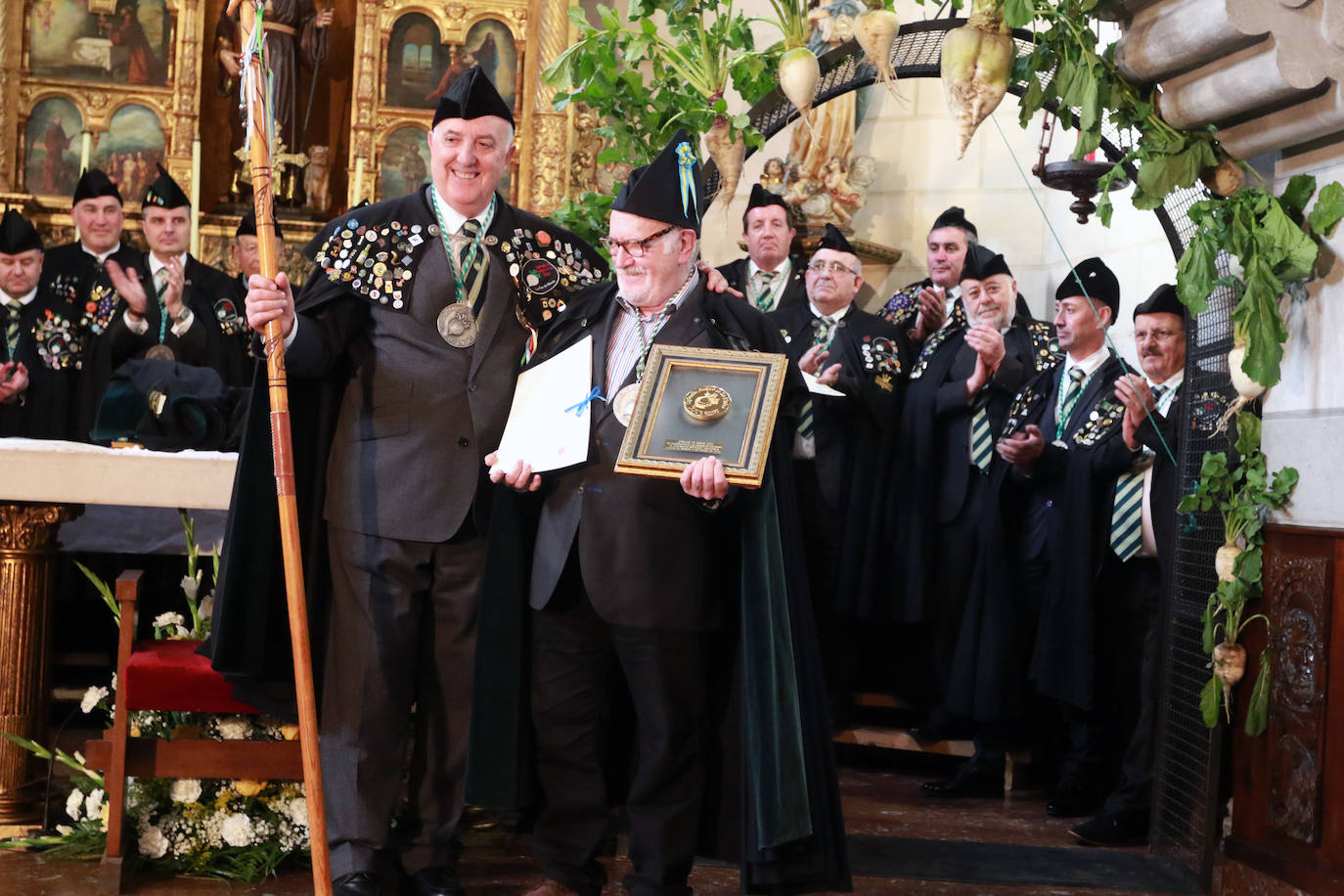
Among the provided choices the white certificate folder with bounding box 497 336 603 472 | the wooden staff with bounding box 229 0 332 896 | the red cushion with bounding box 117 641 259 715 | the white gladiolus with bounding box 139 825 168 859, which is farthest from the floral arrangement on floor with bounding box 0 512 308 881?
the white certificate folder with bounding box 497 336 603 472

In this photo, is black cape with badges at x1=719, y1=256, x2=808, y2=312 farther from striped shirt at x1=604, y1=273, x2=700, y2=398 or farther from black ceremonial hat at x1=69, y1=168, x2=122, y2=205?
black ceremonial hat at x1=69, y1=168, x2=122, y2=205

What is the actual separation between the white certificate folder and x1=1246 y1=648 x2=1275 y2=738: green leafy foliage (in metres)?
1.72

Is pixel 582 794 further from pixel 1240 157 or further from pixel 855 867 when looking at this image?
pixel 1240 157

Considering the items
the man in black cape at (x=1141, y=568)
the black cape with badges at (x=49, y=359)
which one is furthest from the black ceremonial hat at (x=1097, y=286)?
the black cape with badges at (x=49, y=359)

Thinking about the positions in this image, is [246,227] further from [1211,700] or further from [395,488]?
[1211,700]

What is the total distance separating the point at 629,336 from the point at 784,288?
2627mm

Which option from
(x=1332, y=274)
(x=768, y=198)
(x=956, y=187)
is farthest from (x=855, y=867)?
(x=956, y=187)

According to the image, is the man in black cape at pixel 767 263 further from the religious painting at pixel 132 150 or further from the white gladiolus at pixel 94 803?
the white gladiolus at pixel 94 803

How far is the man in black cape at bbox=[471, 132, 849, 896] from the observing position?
329cm

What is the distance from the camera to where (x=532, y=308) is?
360 cm

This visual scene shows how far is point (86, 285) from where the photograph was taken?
6.23 m

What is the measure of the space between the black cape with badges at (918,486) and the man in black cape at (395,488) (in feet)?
7.53

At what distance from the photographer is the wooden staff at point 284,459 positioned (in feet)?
10.3

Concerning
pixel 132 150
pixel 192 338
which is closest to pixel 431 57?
pixel 132 150
